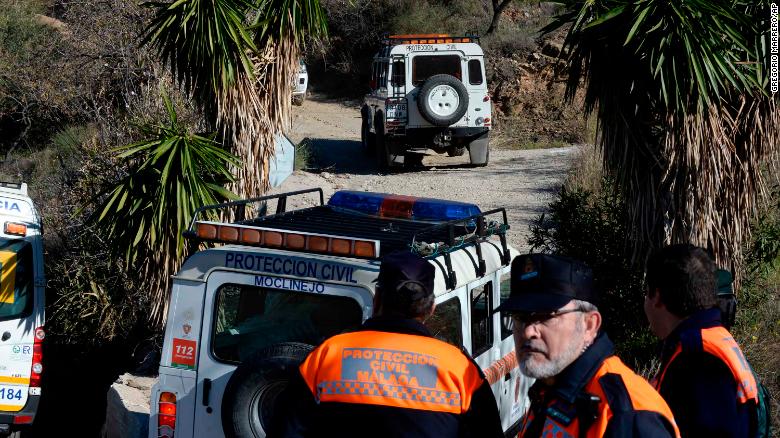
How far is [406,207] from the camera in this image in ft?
18.8

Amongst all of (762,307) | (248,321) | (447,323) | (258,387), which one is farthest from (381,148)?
(258,387)

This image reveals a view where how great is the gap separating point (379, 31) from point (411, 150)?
10962 mm

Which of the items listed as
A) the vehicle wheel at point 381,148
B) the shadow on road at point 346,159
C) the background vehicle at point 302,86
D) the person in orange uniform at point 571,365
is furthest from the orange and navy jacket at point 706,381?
the background vehicle at point 302,86

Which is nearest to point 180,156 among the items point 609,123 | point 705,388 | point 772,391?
point 609,123

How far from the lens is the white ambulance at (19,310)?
265 inches

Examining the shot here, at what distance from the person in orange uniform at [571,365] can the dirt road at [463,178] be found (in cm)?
852

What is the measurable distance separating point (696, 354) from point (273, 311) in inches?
93.3

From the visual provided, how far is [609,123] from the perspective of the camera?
6.34 meters

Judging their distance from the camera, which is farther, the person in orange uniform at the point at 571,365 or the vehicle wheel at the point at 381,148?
the vehicle wheel at the point at 381,148

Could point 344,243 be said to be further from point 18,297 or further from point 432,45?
point 432,45

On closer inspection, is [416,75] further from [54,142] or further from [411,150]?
[54,142]

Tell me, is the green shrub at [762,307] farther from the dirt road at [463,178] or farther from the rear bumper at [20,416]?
the rear bumper at [20,416]

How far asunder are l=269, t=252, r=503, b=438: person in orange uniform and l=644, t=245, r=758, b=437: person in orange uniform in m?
0.59

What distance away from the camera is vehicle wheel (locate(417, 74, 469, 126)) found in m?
16.4
